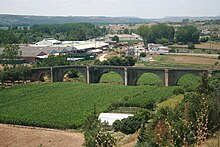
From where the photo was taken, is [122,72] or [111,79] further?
[111,79]

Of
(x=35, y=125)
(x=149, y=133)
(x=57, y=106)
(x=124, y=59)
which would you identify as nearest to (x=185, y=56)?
(x=124, y=59)

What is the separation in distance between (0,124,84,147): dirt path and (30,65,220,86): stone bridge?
18.2m

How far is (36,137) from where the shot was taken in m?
25.3

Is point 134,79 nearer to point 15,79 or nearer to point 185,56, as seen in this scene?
point 15,79

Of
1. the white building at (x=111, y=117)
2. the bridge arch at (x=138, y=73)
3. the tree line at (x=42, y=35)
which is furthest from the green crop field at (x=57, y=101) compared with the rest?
the tree line at (x=42, y=35)

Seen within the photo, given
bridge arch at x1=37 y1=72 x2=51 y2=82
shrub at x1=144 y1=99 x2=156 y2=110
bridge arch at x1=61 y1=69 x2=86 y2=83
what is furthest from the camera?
bridge arch at x1=61 y1=69 x2=86 y2=83

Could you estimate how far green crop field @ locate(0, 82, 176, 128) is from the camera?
28750 mm

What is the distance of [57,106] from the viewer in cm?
3281

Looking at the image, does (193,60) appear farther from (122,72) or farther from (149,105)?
(149,105)

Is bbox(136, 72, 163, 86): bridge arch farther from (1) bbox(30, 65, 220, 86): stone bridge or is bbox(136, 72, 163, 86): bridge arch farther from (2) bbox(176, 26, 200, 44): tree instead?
(2) bbox(176, 26, 200, 44): tree

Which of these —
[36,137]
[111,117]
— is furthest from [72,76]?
[36,137]

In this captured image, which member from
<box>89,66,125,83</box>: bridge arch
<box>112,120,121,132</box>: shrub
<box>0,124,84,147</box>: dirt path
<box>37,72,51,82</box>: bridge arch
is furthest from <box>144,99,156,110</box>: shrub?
<box>37,72,51,82</box>: bridge arch

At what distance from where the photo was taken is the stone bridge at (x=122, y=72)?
4144 centimetres

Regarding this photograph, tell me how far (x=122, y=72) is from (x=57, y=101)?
1163 cm
